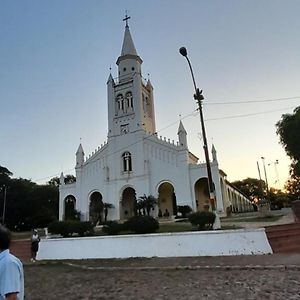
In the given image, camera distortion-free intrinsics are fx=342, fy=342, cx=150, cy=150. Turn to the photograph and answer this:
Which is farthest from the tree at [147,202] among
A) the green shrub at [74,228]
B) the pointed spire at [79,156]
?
the green shrub at [74,228]

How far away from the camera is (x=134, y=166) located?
41094 millimetres

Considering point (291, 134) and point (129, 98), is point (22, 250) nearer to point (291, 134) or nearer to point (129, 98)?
point (291, 134)

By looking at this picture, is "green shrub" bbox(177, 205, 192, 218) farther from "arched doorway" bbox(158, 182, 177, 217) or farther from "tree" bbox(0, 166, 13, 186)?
"tree" bbox(0, 166, 13, 186)

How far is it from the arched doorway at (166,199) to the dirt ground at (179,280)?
27.3 meters

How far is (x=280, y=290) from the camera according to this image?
674 centimetres

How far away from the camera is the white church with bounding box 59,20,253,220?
125ft

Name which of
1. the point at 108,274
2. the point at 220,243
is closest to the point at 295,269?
the point at 220,243

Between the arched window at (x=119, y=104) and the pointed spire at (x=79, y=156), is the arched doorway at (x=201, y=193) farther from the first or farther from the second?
the pointed spire at (x=79, y=156)

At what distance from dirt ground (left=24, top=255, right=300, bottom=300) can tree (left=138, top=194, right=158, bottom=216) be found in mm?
23241

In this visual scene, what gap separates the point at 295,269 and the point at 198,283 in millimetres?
2793

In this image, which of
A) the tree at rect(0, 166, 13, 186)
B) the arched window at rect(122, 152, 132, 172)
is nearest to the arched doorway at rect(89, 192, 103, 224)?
the arched window at rect(122, 152, 132, 172)

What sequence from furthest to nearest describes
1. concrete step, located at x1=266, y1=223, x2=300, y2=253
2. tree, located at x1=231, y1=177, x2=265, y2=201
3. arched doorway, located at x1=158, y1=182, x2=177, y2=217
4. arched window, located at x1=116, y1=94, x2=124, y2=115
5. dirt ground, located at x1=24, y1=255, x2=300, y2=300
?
tree, located at x1=231, y1=177, x2=265, y2=201 → arched window, located at x1=116, y1=94, x2=124, y2=115 → arched doorway, located at x1=158, y1=182, x2=177, y2=217 → concrete step, located at x1=266, y1=223, x2=300, y2=253 → dirt ground, located at x1=24, y1=255, x2=300, y2=300

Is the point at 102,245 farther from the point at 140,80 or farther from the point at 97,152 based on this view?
the point at 140,80

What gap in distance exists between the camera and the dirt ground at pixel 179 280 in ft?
23.1
